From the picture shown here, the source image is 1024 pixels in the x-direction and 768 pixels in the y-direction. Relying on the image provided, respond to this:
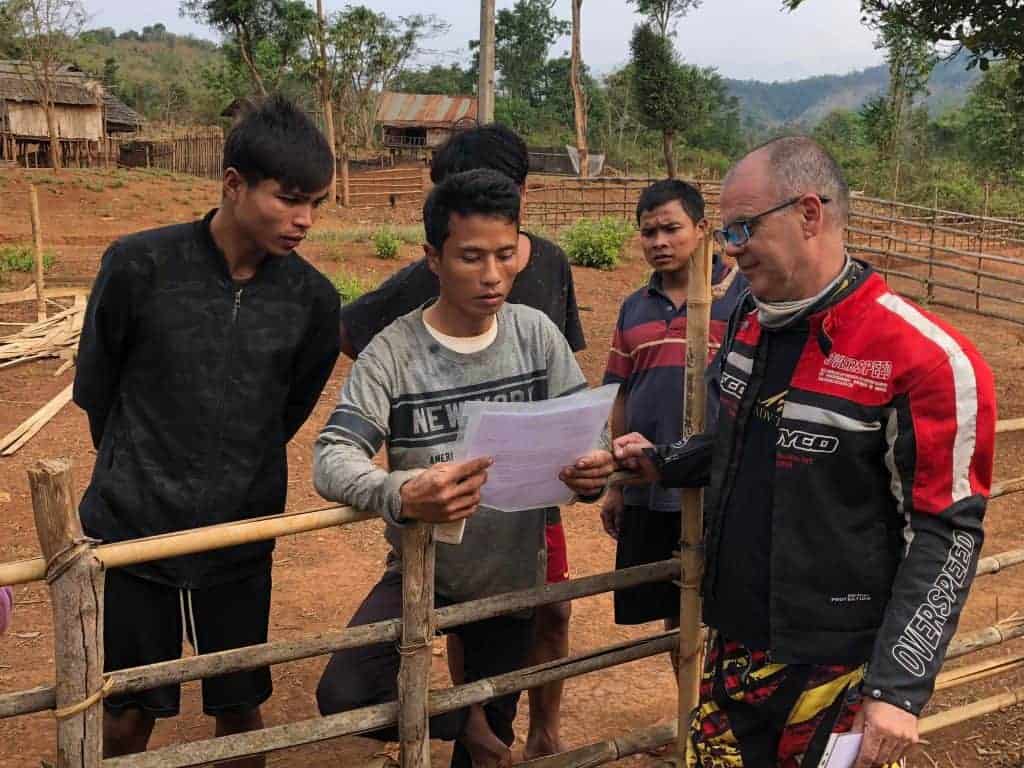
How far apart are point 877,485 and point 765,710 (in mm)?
527

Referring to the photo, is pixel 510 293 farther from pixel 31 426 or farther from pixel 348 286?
pixel 348 286

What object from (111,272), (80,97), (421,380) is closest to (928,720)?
(421,380)

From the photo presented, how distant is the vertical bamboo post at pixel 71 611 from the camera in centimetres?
176

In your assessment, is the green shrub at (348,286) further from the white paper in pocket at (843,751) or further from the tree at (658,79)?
the tree at (658,79)

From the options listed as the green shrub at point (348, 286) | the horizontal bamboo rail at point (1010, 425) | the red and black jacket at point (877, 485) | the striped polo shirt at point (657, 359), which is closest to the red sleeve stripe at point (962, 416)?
the red and black jacket at point (877, 485)

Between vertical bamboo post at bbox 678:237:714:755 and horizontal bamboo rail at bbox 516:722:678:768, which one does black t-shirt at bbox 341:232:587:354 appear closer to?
vertical bamboo post at bbox 678:237:714:755

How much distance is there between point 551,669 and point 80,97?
31488 mm

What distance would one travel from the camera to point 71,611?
73.0 inches

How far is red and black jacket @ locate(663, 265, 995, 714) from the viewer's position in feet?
5.66

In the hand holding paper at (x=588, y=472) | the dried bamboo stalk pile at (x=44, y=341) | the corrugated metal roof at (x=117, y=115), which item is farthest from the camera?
the corrugated metal roof at (x=117, y=115)

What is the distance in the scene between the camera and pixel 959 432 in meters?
1.71

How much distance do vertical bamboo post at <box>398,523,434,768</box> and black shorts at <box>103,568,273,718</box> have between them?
46cm

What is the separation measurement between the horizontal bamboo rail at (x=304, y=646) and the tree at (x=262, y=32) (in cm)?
2731

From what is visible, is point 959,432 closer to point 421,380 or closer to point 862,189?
point 421,380
